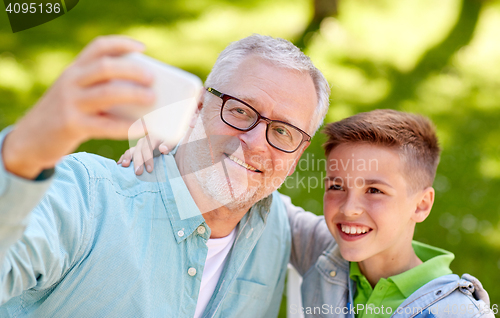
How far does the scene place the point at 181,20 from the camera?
5574 millimetres

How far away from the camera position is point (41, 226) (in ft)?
4.13

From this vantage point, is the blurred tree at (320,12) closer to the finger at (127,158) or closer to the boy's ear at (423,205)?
the boy's ear at (423,205)

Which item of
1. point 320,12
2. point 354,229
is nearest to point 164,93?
point 354,229

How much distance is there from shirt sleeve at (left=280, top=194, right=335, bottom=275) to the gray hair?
1.82 ft

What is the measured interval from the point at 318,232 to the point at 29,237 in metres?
1.47

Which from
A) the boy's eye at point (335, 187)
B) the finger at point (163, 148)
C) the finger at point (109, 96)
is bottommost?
the finger at point (163, 148)

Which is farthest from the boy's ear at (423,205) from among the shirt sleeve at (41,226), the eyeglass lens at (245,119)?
the shirt sleeve at (41,226)

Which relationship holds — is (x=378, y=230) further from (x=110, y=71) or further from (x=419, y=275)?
(x=110, y=71)

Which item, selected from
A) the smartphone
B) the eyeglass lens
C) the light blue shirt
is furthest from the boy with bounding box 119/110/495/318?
the smartphone

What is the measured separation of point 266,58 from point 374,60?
373cm

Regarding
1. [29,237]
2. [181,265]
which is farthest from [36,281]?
[181,265]

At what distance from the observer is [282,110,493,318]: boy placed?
192 centimetres

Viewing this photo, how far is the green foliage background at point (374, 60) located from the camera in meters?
3.96

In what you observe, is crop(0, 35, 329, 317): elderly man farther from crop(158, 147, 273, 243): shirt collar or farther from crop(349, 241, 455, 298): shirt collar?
crop(349, 241, 455, 298): shirt collar
